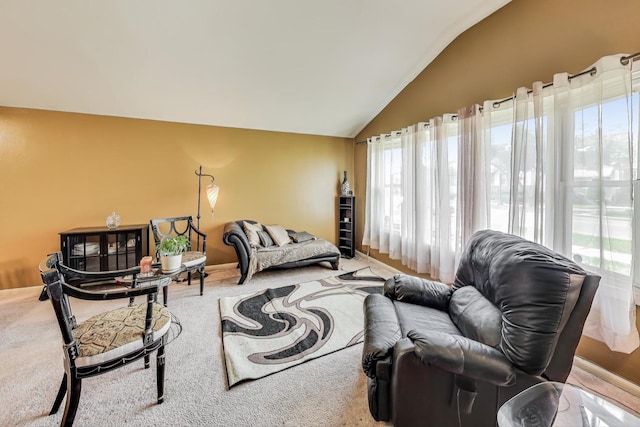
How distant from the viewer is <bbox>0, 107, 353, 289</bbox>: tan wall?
308 cm

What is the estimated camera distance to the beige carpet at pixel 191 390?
4.69 feet

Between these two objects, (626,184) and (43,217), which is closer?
(626,184)

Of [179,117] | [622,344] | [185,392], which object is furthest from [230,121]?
[622,344]

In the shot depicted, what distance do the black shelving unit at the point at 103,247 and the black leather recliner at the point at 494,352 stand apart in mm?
3251

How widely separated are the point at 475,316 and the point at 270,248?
9.07 ft

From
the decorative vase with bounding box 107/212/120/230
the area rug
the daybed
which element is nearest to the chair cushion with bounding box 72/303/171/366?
the area rug

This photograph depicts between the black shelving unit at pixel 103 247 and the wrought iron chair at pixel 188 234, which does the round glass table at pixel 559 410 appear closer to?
the wrought iron chair at pixel 188 234

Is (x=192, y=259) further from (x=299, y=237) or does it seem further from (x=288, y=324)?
(x=299, y=237)

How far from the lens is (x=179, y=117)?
143 inches

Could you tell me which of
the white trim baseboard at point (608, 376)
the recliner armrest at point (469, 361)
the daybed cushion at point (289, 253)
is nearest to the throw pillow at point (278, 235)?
the daybed cushion at point (289, 253)

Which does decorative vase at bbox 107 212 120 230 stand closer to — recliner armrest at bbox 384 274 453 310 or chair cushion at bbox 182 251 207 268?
chair cushion at bbox 182 251 207 268

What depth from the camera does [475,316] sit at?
1488 mm

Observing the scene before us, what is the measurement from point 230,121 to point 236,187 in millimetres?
1031

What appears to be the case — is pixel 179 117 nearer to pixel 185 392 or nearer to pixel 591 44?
pixel 185 392
